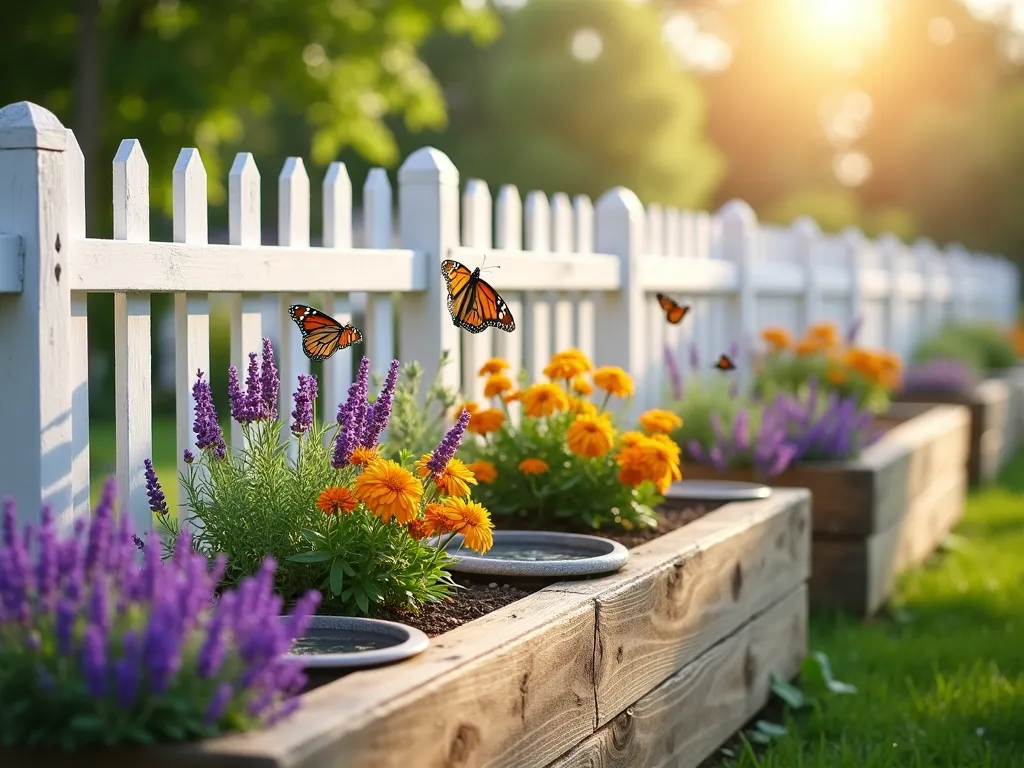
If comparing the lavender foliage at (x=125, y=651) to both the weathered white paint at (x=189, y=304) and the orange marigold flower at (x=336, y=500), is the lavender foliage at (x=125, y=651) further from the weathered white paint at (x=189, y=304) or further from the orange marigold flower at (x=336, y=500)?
the weathered white paint at (x=189, y=304)

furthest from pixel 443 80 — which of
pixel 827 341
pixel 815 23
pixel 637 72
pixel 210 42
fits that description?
pixel 827 341

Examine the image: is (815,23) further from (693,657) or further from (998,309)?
(693,657)

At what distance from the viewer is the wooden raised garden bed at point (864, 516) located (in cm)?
555

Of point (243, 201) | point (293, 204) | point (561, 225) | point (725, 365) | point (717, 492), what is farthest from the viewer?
point (725, 365)

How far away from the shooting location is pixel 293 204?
3512 mm

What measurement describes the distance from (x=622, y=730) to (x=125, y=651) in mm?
1500

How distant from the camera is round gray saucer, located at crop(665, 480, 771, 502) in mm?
4543

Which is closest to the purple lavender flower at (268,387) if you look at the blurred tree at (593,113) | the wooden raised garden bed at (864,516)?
the wooden raised garden bed at (864,516)

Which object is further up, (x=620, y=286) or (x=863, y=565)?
(x=620, y=286)

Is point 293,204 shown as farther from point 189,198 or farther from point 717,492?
point 717,492

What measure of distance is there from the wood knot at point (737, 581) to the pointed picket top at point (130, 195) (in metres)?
1.95

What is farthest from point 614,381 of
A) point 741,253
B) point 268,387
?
point 741,253

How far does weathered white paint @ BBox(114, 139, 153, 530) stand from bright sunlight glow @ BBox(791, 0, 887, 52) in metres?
50.4

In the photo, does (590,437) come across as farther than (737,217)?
No
